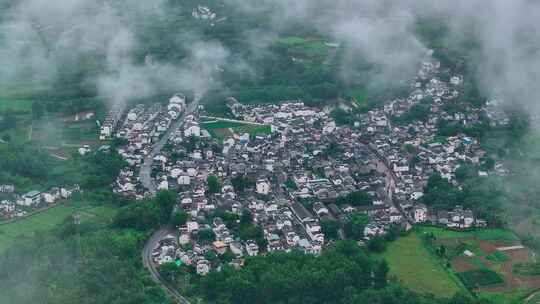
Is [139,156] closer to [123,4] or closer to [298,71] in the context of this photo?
[298,71]

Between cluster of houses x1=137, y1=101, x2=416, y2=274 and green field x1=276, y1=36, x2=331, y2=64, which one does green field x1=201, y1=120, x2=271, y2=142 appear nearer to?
cluster of houses x1=137, y1=101, x2=416, y2=274

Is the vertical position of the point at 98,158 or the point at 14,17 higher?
the point at 14,17

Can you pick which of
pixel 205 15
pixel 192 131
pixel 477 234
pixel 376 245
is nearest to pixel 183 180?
pixel 192 131

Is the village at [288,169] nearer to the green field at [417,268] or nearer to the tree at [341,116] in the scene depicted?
the tree at [341,116]

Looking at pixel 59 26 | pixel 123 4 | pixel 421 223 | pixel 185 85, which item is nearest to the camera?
pixel 421 223

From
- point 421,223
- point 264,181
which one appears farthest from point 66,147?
point 421,223

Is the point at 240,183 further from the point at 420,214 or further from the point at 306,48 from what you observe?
the point at 306,48

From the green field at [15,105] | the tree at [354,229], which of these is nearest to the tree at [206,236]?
the tree at [354,229]
